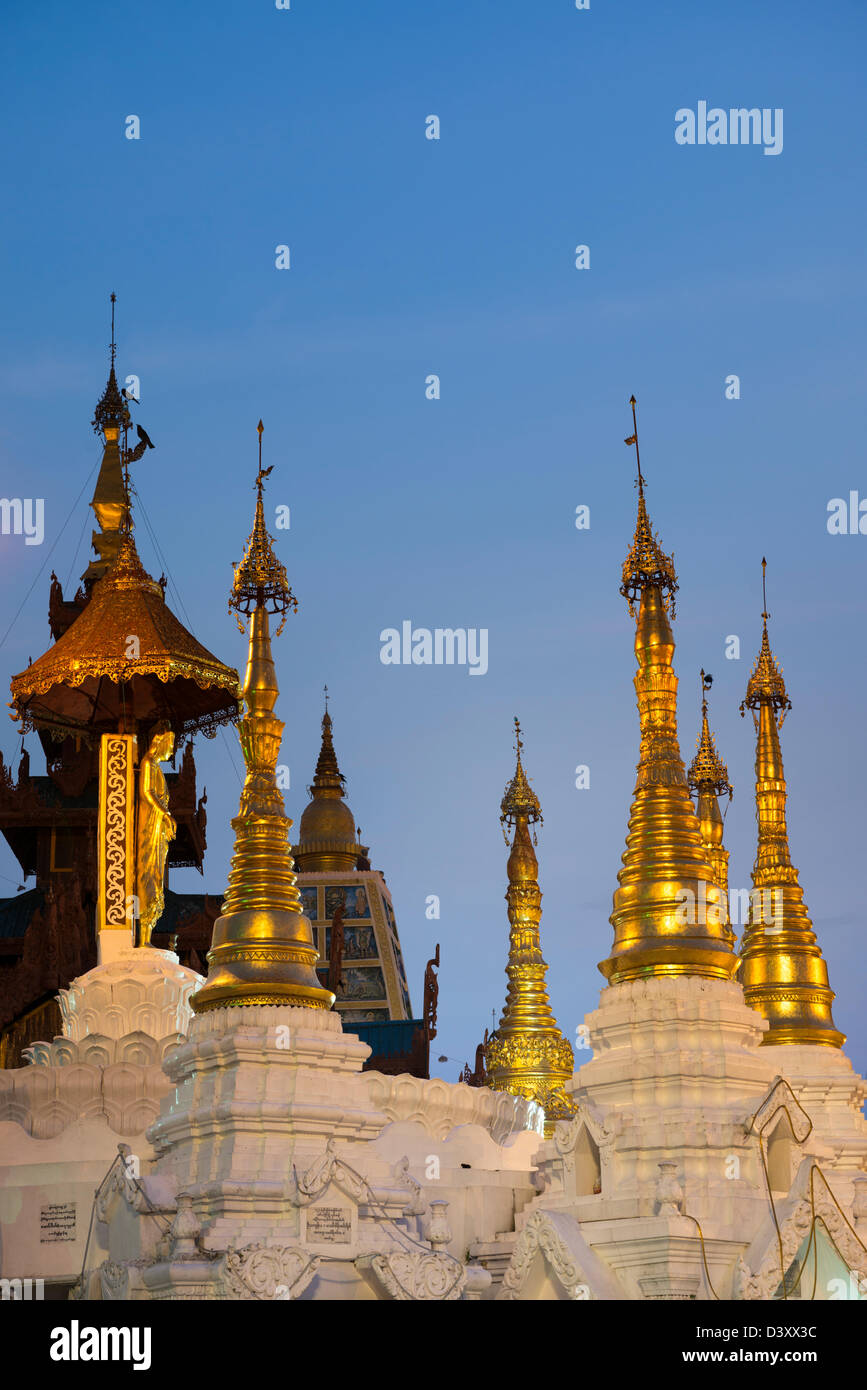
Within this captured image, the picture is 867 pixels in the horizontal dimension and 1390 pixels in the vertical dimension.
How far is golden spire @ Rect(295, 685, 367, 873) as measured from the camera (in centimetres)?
5850

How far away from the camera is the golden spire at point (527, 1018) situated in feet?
111

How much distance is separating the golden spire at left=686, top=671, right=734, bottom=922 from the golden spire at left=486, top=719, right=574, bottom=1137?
3897mm

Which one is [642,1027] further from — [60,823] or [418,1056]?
[60,823]

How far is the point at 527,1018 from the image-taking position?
34938mm

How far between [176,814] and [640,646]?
60.8ft

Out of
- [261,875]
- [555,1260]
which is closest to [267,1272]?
[555,1260]

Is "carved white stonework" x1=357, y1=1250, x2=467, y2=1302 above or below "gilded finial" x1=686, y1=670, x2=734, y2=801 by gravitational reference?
below

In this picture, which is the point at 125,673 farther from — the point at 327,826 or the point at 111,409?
the point at 327,826

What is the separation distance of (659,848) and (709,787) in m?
10.1

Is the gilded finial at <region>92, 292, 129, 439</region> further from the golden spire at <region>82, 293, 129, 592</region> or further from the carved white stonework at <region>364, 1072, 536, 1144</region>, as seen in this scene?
the carved white stonework at <region>364, 1072, 536, 1144</region>

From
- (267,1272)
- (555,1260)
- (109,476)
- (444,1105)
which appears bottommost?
(267,1272)

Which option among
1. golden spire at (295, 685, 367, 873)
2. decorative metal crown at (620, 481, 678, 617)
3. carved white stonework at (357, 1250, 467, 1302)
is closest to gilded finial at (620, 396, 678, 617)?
decorative metal crown at (620, 481, 678, 617)

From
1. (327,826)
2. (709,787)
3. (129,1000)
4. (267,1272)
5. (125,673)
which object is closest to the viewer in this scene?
(267,1272)

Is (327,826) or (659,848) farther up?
(327,826)
